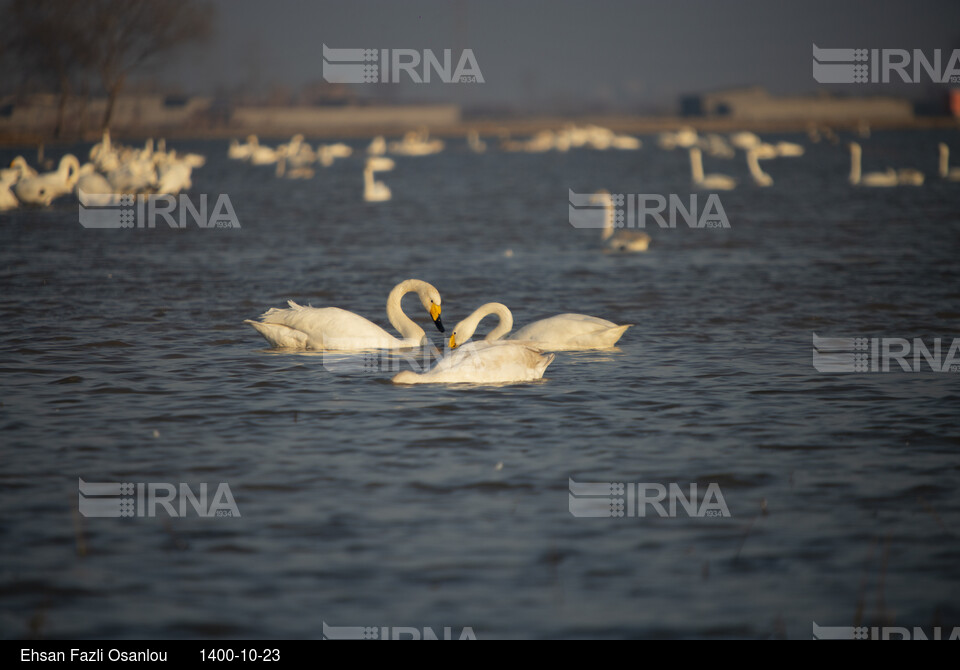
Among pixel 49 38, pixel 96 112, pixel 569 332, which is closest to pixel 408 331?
pixel 569 332

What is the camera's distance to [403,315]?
12469 millimetres

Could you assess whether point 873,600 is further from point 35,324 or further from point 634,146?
point 634,146

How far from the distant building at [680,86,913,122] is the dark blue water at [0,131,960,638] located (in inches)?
6433

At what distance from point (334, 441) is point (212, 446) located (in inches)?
36.3

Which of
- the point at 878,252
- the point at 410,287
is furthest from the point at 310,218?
the point at 410,287

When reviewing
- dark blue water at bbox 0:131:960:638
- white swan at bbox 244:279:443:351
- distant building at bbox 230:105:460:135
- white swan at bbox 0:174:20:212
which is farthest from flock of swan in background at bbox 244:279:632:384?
distant building at bbox 230:105:460:135

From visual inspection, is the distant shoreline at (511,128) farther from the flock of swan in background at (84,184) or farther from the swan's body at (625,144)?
the flock of swan in background at (84,184)

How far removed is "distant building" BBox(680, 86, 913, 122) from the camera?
17562 centimetres

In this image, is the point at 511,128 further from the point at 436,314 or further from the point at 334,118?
the point at 436,314

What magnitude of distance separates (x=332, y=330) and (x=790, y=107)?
17755cm

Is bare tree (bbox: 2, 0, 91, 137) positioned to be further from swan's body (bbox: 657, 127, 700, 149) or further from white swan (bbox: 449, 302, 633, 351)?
white swan (bbox: 449, 302, 633, 351)

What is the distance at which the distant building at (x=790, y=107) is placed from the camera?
175625 mm

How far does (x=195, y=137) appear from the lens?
133 meters
